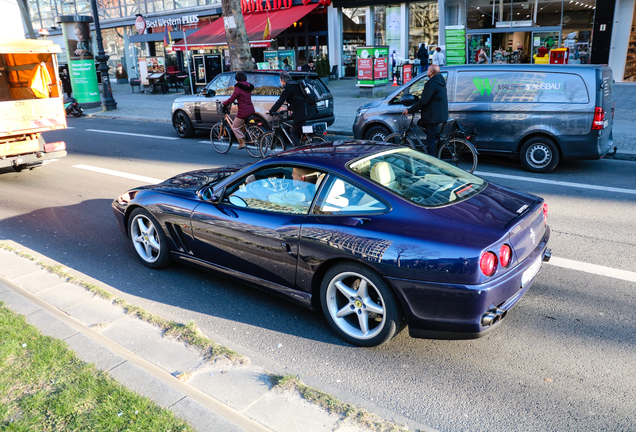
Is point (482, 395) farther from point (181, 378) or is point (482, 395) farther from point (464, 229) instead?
point (181, 378)

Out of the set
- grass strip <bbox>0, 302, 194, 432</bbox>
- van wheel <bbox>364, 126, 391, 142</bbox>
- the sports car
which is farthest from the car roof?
van wheel <bbox>364, 126, 391, 142</bbox>

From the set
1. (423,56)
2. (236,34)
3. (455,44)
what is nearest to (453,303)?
(236,34)

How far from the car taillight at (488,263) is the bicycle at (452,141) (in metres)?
5.64

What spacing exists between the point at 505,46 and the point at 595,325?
22.0 m

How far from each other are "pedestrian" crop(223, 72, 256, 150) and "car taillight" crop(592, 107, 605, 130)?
667cm

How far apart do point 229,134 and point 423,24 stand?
16656mm

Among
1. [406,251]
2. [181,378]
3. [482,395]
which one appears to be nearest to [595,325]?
[482,395]

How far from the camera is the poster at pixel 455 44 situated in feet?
73.2

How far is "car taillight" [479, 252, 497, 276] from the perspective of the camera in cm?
344

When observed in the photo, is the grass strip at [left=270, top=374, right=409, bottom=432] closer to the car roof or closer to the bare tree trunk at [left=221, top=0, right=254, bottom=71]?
the car roof

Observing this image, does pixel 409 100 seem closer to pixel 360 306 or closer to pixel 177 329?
pixel 360 306

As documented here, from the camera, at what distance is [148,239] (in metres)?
5.53

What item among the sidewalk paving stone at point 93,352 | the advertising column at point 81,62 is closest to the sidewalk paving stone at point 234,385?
the sidewalk paving stone at point 93,352

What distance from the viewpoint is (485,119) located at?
377 inches
